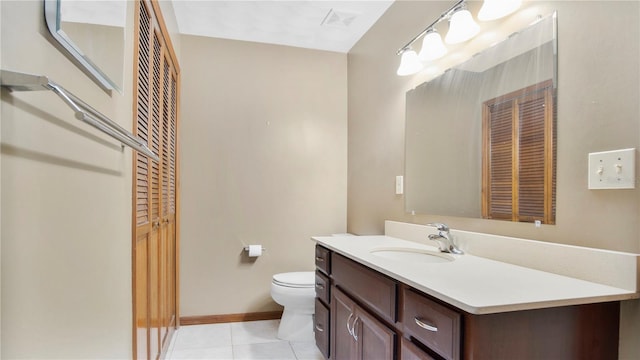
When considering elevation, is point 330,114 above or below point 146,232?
above

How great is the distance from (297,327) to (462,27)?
2.12m

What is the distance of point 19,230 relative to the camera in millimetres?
612

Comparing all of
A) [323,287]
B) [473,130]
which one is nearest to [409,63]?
[473,130]

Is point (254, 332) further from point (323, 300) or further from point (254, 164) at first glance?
point (254, 164)

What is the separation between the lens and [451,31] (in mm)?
1607

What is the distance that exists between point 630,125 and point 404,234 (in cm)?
124

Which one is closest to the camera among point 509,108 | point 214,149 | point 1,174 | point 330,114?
point 1,174

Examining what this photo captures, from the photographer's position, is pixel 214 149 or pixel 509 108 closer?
pixel 509 108

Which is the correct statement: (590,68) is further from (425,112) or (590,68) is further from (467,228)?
(425,112)

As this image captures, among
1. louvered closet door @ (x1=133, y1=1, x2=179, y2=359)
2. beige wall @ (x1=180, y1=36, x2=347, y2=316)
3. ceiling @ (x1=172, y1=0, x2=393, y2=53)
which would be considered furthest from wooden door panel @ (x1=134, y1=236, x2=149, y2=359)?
ceiling @ (x1=172, y1=0, x2=393, y2=53)

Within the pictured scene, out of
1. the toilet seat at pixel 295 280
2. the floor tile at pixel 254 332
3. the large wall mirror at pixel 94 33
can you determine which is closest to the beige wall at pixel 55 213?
the large wall mirror at pixel 94 33

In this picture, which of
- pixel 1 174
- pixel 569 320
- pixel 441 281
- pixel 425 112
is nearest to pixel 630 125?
pixel 569 320

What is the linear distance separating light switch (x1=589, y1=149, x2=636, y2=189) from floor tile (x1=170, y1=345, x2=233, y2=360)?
2140 millimetres

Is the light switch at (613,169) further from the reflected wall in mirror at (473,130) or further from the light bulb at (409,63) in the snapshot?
the light bulb at (409,63)
